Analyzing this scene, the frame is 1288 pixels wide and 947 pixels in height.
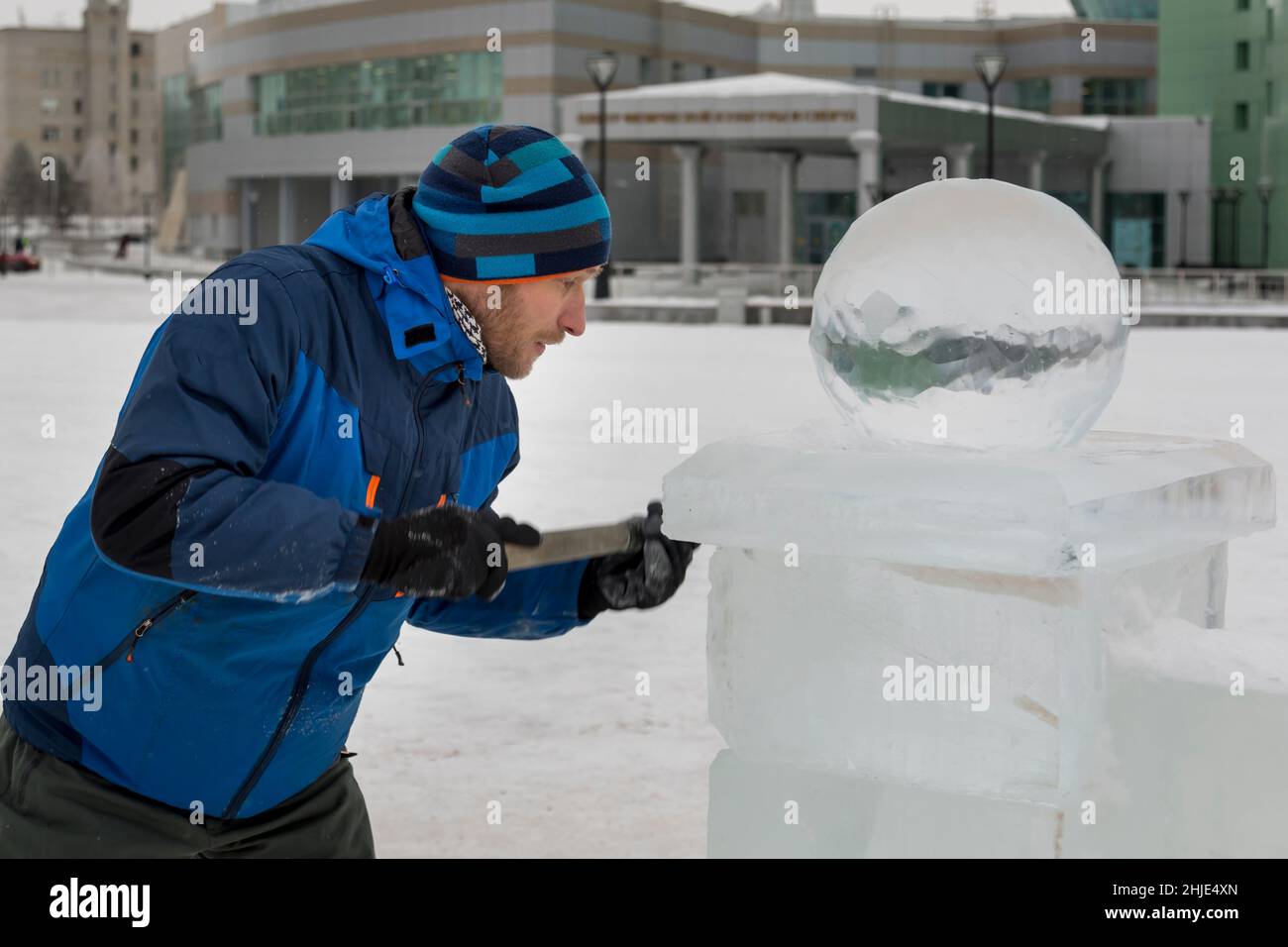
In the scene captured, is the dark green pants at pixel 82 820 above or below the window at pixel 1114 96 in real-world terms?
below

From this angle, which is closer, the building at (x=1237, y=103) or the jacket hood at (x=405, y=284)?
the jacket hood at (x=405, y=284)

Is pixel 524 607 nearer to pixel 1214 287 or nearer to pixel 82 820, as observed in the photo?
pixel 82 820

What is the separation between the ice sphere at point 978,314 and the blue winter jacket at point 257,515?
602mm

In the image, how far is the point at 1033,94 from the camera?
217ft

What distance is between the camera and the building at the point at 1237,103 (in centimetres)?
5041

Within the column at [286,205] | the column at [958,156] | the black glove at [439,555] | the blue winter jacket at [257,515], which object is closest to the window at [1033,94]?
the column at [958,156]

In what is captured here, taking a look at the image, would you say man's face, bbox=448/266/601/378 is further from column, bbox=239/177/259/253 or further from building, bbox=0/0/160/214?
building, bbox=0/0/160/214

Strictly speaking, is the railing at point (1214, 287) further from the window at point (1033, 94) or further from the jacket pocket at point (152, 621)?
the window at point (1033, 94)

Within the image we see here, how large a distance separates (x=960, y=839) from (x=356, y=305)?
114 cm

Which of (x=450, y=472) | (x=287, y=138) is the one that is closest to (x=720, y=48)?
(x=287, y=138)

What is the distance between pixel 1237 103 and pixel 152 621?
57.1 metres

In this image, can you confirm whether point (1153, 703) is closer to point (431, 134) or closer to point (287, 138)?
point (431, 134)

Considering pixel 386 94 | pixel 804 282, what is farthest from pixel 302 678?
pixel 386 94

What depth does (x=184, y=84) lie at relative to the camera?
77750 mm
